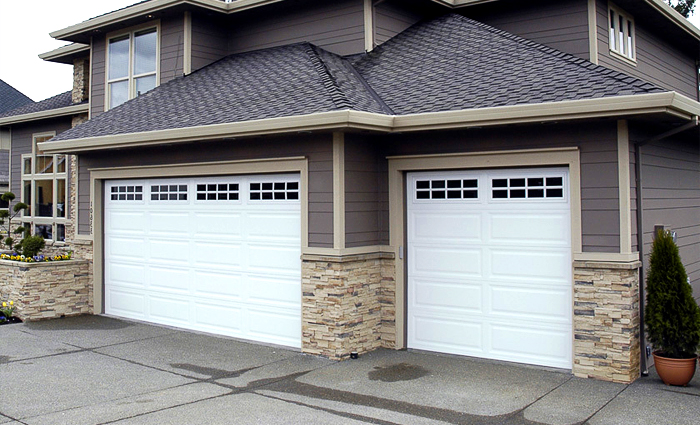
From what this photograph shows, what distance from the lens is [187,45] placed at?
12617 millimetres

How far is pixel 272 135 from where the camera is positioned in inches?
356

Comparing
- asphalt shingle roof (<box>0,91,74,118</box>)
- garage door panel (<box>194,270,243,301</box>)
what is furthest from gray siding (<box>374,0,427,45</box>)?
asphalt shingle roof (<box>0,91,74,118</box>)

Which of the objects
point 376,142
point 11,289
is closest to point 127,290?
point 11,289

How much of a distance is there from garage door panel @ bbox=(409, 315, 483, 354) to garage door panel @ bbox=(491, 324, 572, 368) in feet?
0.79

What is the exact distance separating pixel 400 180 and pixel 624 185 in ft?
9.45

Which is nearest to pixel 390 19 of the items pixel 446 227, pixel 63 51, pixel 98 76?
pixel 446 227

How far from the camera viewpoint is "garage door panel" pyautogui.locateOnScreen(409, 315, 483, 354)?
865cm

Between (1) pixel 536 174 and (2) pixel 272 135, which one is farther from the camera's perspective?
(2) pixel 272 135

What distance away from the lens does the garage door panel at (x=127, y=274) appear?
11.5m

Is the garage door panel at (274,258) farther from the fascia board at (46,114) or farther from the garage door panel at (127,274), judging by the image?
the fascia board at (46,114)

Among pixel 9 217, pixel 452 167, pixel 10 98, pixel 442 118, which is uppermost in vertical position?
pixel 10 98

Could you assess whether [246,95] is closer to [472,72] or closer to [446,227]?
[472,72]

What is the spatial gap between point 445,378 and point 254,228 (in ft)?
11.9

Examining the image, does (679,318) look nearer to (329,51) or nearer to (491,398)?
(491,398)
